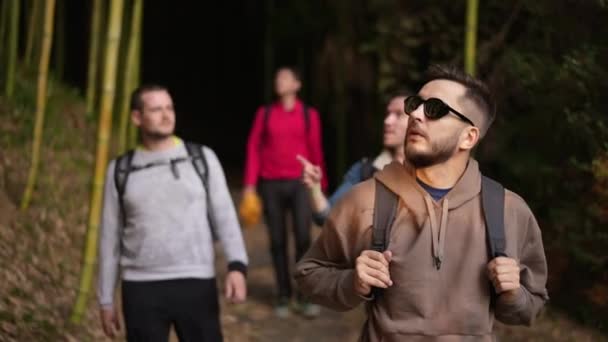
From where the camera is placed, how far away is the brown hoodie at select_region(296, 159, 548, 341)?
2.39m

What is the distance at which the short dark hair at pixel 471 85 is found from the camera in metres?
2.49

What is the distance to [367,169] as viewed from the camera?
4336 mm

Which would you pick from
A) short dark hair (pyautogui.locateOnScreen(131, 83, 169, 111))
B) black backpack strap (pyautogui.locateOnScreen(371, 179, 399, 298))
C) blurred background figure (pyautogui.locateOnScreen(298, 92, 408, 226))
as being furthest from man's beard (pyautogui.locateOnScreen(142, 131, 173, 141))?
black backpack strap (pyautogui.locateOnScreen(371, 179, 399, 298))

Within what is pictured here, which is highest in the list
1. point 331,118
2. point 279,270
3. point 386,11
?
point 386,11

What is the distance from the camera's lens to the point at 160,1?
18.9 metres

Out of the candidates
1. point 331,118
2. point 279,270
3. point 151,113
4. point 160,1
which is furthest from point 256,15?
point 151,113

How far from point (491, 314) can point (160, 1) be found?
56.4ft

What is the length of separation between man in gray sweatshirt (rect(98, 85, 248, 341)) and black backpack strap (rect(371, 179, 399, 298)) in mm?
1392

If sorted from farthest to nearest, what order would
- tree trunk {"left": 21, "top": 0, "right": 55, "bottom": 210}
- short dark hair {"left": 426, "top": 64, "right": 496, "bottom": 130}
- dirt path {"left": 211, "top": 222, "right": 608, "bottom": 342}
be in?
1. tree trunk {"left": 21, "top": 0, "right": 55, "bottom": 210}
2. dirt path {"left": 211, "top": 222, "right": 608, "bottom": 342}
3. short dark hair {"left": 426, "top": 64, "right": 496, "bottom": 130}

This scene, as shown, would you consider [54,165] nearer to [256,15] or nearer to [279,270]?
[279,270]

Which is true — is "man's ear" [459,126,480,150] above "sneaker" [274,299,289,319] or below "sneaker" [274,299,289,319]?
above

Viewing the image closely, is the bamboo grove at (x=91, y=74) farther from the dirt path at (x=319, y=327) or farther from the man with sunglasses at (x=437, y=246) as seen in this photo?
the man with sunglasses at (x=437, y=246)

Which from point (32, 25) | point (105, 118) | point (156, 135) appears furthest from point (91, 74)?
point (156, 135)

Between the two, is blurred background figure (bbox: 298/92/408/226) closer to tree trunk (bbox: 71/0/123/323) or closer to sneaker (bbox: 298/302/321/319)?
tree trunk (bbox: 71/0/123/323)
